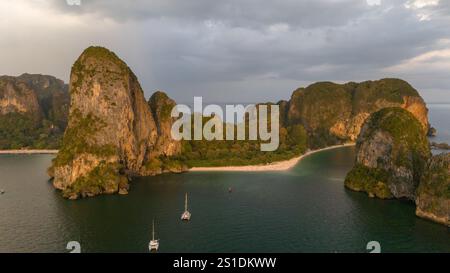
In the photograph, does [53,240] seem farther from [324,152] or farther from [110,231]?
[324,152]

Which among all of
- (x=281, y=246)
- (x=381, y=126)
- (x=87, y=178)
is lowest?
(x=281, y=246)

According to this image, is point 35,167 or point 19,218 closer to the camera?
point 19,218

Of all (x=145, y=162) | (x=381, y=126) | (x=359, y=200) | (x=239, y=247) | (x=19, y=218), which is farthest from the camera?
(x=145, y=162)

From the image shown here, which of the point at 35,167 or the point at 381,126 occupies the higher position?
the point at 381,126

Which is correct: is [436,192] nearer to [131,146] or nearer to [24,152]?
[131,146]

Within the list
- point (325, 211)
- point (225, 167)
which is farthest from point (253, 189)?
point (225, 167)

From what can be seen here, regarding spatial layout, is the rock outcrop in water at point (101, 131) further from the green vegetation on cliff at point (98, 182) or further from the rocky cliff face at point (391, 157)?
the rocky cliff face at point (391, 157)
